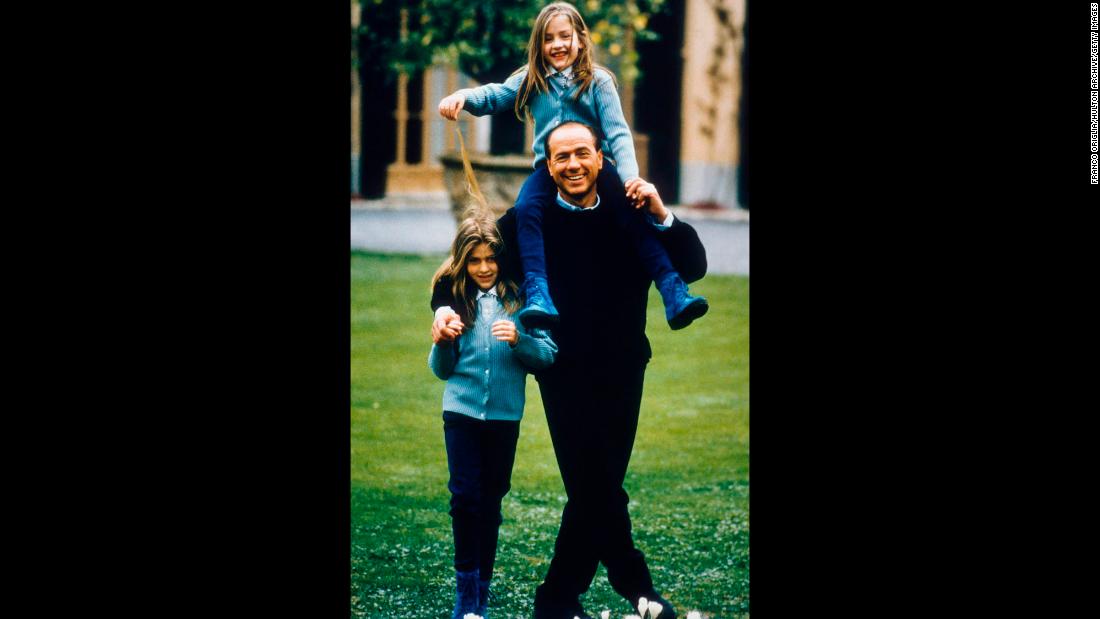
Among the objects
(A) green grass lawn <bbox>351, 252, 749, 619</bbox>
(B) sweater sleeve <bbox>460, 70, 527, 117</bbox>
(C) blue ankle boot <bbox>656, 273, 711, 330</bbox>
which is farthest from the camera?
(A) green grass lawn <bbox>351, 252, 749, 619</bbox>

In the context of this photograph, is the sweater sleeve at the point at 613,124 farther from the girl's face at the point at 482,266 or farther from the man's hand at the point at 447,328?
the man's hand at the point at 447,328

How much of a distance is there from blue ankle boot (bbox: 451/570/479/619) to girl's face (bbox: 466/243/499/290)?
36.0 inches

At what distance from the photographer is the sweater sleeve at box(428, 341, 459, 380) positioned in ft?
13.3

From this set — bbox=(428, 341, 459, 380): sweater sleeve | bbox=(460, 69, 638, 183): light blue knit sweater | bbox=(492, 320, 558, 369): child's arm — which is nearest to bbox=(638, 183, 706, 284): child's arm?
bbox=(460, 69, 638, 183): light blue knit sweater

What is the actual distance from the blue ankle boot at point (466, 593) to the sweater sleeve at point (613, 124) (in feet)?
4.42

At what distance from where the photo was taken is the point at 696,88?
17.7 ft

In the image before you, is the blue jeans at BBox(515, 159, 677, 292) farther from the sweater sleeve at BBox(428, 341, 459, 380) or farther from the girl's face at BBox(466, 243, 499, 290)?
the sweater sleeve at BBox(428, 341, 459, 380)

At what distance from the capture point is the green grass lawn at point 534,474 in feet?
14.0

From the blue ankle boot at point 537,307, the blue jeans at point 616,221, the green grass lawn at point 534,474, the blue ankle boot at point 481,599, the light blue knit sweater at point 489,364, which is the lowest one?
the blue ankle boot at point 481,599

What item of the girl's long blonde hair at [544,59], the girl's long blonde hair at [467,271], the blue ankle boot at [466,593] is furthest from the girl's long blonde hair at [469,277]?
the blue ankle boot at [466,593]

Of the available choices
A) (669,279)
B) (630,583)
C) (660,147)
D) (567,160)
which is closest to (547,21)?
(567,160)

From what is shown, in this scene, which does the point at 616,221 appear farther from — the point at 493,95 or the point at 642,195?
the point at 493,95
